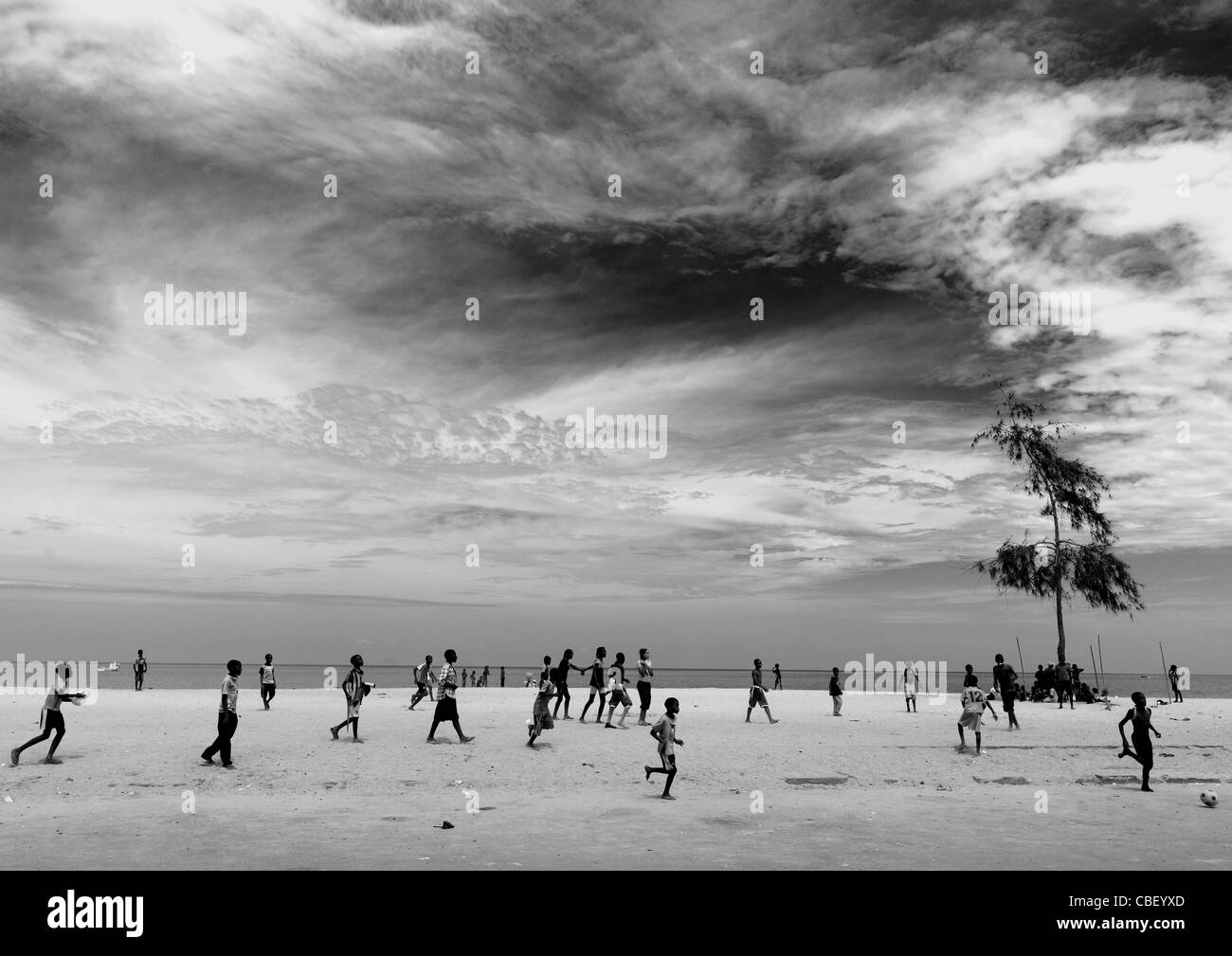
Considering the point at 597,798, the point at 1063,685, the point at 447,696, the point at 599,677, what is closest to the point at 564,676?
the point at 599,677

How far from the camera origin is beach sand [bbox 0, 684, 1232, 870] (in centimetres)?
1133

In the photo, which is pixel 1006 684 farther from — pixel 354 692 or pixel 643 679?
pixel 354 692

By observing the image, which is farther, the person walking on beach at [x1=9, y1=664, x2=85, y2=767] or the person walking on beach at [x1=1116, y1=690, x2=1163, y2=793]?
the person walking on beach at [x1=9, y1=664, x2=85, y2=767]

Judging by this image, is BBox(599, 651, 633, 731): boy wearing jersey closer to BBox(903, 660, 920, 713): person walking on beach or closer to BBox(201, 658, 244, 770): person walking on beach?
BBox(201, 658, 244, 770): person walking on beach

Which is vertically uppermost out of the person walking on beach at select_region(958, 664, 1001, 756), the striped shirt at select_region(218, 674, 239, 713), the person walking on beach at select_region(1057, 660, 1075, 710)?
the striped shirt at select_region(218, 674, 239, 713)

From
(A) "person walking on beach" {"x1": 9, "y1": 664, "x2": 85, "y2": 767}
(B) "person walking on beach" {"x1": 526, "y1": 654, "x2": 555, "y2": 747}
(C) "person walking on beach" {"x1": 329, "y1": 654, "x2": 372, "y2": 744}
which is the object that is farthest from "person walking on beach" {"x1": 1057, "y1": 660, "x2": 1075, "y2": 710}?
(A) "person walking on beach" {"x1": 9, "y1": 664, "x2": 85, "y2": 767}

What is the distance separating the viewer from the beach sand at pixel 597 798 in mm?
11328

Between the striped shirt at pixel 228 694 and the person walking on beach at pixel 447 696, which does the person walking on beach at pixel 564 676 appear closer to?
the person walking on beach at pixel 447 696

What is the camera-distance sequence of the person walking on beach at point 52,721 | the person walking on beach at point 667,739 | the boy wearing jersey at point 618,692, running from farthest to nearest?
the boy wearing jersey at point 618,692 < the person walking on beach at point 52,721 < the person walking on beach at point 667,739

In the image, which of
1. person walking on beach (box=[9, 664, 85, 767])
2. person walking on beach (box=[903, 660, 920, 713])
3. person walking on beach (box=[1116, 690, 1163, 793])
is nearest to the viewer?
person walking on beach (box=[1116, 690, 1163, 793])

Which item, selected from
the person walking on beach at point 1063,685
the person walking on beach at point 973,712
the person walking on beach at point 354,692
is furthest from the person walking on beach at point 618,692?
the person walking on beach at point 1063,685

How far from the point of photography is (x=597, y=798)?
16.1 m

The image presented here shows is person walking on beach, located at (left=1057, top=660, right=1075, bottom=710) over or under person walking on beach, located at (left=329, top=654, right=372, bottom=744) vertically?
under
